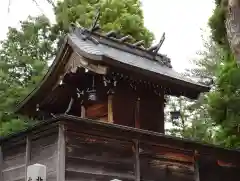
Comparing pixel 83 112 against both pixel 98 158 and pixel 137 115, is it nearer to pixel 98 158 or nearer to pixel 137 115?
pixel 137 115

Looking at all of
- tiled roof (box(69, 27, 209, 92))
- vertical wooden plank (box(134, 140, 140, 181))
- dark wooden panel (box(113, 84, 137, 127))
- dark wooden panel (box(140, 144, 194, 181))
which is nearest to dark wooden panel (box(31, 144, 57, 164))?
vertical wooden plank (box(134, 140, 140, 181))

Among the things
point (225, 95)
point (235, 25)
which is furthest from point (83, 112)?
point (235, 25)

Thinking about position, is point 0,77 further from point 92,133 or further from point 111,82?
point 92,133

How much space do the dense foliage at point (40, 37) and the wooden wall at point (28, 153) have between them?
8.84 metres

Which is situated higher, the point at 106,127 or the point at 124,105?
the point at 124,105

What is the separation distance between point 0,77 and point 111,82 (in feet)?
32.7

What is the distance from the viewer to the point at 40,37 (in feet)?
71.2

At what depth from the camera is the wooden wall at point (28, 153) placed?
8758 mm

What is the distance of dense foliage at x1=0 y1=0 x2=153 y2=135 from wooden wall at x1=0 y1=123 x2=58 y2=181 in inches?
348

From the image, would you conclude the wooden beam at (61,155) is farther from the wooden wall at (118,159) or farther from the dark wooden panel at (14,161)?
the dark wooden panel at (14,161)

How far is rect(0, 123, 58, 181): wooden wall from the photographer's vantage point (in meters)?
8.76

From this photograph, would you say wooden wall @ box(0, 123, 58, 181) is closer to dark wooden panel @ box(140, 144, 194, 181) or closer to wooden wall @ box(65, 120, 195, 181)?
wooden wall @ box(65, 120, 195, 181)

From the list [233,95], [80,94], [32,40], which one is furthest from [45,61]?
[233,95]

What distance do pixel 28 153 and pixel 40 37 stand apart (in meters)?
13.2
